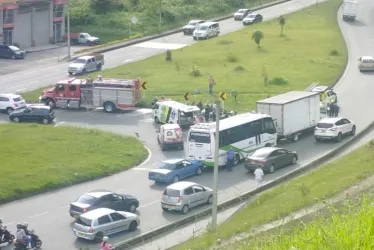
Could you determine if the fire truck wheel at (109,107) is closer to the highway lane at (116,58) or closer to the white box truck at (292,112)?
the highway lane at (116,58)

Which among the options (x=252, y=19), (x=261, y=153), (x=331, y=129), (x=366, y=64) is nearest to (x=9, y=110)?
(x=261, y=153)

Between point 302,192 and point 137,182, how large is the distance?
10385mm

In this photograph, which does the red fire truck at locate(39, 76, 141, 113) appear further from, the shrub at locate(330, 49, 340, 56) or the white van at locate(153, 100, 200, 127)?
the shrub at locate(330, 49, 340, 56)

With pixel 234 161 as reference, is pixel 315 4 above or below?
above

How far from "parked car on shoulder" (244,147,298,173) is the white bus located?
1.09 metres

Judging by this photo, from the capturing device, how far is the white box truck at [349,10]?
7969 cm

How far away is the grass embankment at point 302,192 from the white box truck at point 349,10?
45.8 m

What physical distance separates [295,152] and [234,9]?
2153 inches

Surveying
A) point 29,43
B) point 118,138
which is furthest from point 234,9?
point 118,138

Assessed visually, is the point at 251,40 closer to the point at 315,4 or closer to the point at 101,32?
the point at 101,32

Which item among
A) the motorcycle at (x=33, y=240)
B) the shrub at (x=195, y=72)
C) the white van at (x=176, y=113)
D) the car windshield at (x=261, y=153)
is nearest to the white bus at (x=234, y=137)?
the car windshield at (x=261, y=153)

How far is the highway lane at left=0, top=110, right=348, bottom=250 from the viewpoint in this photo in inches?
1092

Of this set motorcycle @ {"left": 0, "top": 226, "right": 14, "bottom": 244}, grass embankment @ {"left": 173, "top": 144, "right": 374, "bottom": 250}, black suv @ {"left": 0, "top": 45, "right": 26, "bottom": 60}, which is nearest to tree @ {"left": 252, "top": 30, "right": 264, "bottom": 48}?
black suv @ {"left": 0, "top": 45, "right": 26, "bottom": 60}

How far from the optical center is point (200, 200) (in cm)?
3017
